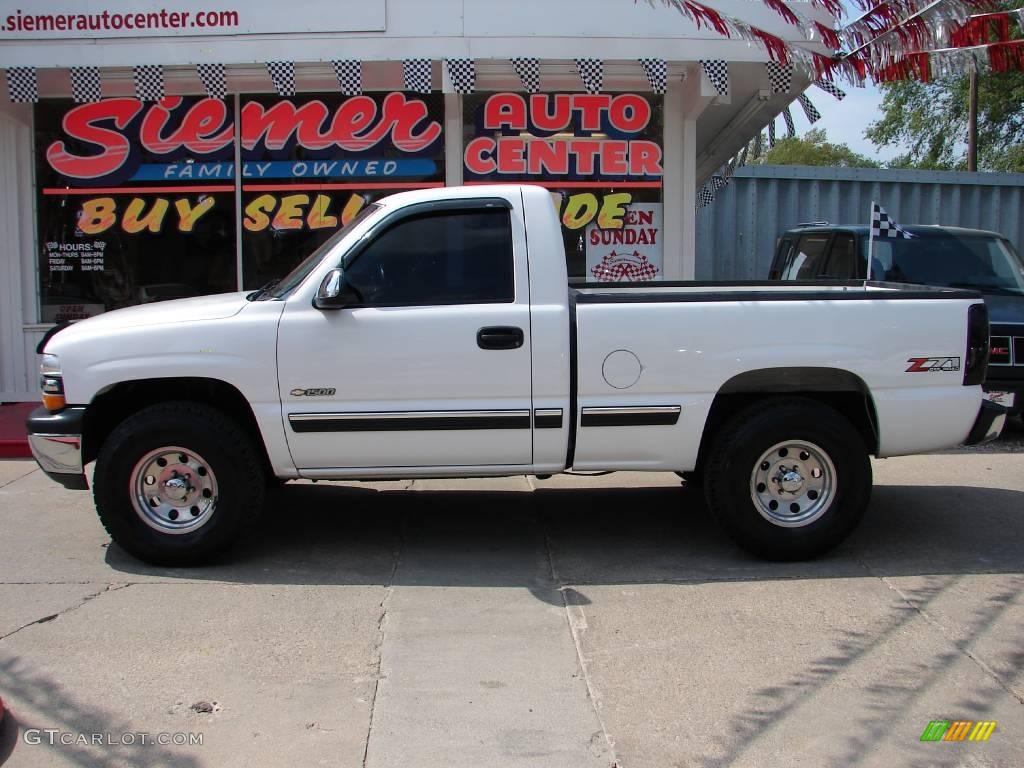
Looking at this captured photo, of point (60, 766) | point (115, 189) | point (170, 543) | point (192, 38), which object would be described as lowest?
point (60, 766)

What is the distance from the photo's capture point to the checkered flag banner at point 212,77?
354 inches

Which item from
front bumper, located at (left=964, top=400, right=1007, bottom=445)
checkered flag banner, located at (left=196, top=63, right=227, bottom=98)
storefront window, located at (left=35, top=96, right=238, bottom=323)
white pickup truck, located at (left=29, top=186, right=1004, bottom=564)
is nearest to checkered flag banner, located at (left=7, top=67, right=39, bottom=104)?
storefront window, located at (left=35, top=96, right=238, bottom=323)

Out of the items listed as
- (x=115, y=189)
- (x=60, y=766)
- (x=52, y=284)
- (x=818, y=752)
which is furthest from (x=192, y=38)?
(x=818, y=752)

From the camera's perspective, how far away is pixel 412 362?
16.9 ft

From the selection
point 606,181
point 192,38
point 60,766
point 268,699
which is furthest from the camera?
point 606,181

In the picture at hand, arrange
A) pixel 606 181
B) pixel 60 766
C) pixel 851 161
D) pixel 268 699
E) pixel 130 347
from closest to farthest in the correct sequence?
pixel 60 766 → pixel 268 699 → pixel 130 347 → pixel 606 181 → pixel 851 161

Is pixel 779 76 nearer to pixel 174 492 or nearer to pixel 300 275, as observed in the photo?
pixel 300 275

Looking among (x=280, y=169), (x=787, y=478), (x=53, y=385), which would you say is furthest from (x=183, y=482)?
(x=280, y=169)

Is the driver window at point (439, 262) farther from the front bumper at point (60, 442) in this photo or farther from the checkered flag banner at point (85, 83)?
the checkered flag banner at point (85, 83)

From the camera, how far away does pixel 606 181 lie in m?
9.92

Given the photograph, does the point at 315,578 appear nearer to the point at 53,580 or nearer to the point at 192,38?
the point at 53,580

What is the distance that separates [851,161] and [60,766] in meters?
50.5

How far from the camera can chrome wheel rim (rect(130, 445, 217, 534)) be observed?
5.28 metres

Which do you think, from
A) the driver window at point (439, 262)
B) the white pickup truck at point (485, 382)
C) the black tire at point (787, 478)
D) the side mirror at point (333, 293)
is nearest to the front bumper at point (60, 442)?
the white pickup truck at point (485, 382)
